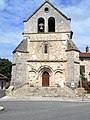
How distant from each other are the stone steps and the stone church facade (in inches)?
66.7

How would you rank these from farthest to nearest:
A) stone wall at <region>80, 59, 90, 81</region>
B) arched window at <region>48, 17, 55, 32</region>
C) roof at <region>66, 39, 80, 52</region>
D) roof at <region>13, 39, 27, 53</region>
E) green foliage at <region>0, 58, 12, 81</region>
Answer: green foliage at <region>0, 58, 12, 81</region> → stone wall at <region>80, 59, 90, 81</region> → arched window at <region>48, 17, 55, 32</region> → roof at <region>13, 39, 27, 53</region> → roof at <region>66, 39, 80, 52</region>

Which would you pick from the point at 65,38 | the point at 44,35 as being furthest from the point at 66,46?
the point at 44,35

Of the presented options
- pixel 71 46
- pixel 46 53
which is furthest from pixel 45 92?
pixel 71 46

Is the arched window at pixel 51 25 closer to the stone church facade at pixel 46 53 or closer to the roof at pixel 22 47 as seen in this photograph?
the stone church facade at pixel 46 53

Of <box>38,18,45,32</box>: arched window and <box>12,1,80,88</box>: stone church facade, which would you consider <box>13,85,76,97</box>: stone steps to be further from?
<box>38,18,45,32</box>: arched window

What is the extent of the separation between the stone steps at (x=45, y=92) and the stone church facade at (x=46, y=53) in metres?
1.69

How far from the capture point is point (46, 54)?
3916cm

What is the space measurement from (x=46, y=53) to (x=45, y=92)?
6931 millimetres

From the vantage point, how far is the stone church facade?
37.5m

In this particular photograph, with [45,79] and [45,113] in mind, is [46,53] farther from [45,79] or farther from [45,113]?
[45,113]

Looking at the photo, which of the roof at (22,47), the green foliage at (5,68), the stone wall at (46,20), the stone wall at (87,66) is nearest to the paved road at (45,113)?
the roof at (22,47)

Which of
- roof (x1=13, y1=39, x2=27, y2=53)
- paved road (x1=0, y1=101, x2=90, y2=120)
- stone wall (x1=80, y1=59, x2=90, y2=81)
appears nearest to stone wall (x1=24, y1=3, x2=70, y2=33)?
roof (x1=13, y1=39, x2=27, y2=53)

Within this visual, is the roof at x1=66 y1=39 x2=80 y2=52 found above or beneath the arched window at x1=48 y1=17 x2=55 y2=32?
beneath

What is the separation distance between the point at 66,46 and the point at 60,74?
4.49 m
